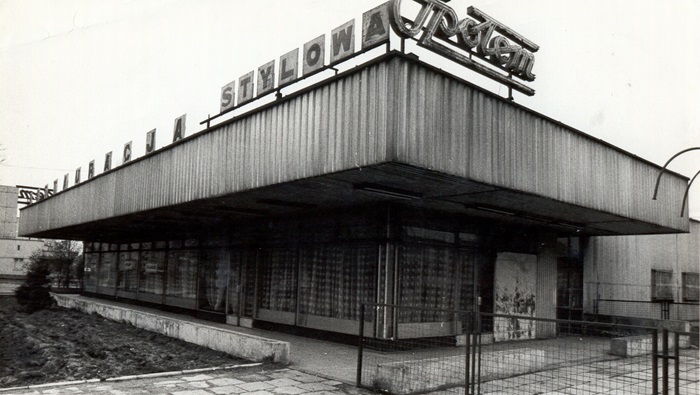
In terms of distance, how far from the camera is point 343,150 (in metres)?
8.28

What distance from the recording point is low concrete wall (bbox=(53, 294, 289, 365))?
381 inches

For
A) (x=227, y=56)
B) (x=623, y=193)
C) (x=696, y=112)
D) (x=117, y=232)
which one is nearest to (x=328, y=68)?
(x=227, y=56)

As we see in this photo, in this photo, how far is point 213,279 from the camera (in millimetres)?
17656

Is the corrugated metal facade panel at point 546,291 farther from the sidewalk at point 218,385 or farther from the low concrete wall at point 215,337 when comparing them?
the sidewalk at point 218,385

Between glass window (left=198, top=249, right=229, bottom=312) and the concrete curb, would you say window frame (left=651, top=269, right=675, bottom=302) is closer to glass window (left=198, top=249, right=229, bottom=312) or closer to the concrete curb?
Answer: glass window (left=198, top=249, right=229, bottom=312)

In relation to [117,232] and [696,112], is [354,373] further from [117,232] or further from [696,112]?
[117,232]

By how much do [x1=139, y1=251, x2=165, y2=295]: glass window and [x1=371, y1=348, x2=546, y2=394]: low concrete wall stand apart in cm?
1541

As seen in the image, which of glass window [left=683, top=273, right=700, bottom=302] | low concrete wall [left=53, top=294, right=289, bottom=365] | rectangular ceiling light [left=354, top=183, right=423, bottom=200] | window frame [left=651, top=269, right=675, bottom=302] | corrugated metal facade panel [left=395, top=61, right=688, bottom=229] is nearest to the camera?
corrugated metal facade panel [left=395, top=61, right=688, bottom=229]

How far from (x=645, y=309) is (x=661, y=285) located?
6.82 ft

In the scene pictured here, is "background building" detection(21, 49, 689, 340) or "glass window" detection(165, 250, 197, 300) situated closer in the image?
"background building" detection(21, 49, 689, 340)

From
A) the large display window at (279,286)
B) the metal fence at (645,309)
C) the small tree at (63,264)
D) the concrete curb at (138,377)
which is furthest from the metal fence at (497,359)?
the small tree at (63,264)

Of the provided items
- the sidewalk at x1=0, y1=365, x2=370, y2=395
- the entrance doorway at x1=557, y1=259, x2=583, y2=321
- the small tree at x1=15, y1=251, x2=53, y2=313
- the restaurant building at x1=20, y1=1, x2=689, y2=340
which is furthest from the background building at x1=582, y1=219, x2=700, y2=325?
the small tree at x1=15, y1=251, x2=53, y2=313

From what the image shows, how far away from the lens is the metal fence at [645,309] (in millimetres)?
18953

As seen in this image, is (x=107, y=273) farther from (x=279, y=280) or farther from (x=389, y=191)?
(x=389, y=191)
